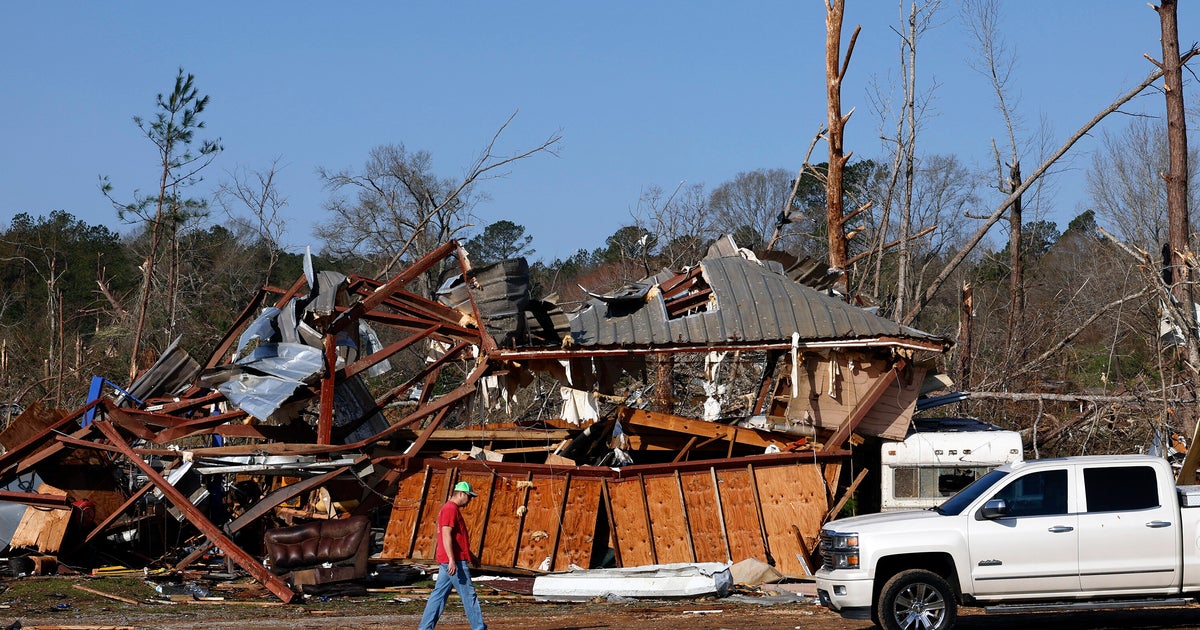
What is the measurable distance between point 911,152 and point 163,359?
1882 centimetres

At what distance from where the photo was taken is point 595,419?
1731 centimetres

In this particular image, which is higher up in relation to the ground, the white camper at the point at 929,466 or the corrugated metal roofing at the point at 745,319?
the corrugated metal roofing at the point at 745,319

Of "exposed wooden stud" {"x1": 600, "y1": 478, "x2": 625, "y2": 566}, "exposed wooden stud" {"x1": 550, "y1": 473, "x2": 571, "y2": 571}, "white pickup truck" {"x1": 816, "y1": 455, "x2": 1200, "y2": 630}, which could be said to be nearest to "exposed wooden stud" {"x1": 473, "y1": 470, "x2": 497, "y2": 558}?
"exposed wooden stud" {"x1": 550, "y1": 473, "x2": 571, "y2": 571}

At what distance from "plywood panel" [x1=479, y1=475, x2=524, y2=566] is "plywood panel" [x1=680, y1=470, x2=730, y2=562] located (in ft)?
7.39

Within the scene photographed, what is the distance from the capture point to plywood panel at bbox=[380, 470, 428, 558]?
15.3 meters

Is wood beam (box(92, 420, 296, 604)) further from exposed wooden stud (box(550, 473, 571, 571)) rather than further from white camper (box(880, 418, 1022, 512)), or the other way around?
white camper (box(880, 418, 1022, 512))

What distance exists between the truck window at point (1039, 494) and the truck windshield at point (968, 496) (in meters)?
0.16

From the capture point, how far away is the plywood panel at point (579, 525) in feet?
49.3

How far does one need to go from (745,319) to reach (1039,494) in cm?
538

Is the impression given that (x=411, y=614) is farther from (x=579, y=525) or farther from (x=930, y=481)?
(x=930, y=481)

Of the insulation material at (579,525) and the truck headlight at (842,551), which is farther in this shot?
the insulation material at (579,525)

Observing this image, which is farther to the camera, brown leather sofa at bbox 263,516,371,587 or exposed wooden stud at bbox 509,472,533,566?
exposed wooden stud at bbox 509,472,533,566

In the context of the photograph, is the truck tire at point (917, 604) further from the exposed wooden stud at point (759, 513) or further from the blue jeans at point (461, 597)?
the exposed wooden stud at point (759, 513)

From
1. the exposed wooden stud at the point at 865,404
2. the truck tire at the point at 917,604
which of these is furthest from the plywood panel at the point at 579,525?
the truck tire at the point at 917,604
